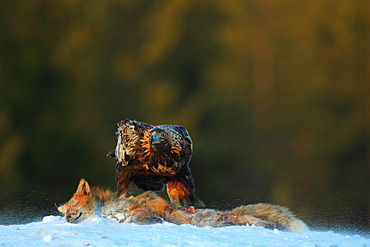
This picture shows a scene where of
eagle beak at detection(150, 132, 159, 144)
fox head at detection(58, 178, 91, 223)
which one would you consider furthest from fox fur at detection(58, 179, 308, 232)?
eagle beak at detection(150, 132, 159, 144)

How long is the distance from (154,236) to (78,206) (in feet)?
1.26

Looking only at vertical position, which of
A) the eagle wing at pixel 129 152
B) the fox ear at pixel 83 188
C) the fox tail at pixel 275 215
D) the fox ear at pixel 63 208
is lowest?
the fox ear at pixel 63 208

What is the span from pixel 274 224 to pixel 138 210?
1.43 ft

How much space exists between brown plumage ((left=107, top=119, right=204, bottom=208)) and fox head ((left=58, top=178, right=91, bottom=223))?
15.3 inches

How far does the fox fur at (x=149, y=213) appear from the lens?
1.70 m

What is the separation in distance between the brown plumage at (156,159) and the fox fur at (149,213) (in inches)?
11.0

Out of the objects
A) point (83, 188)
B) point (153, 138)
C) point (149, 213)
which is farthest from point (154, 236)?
point (153, 138)

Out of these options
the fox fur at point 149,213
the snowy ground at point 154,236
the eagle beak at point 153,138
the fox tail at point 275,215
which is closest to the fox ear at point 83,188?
the fox fur at point 149,213

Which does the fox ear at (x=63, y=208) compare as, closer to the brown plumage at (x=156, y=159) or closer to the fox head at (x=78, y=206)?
the fox head at (x=78, y=206)

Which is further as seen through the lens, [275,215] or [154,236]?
[275,215]

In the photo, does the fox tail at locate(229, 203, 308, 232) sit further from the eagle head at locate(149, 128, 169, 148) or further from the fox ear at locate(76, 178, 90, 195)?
the fox ear at locate(76, 178, 90, 195)

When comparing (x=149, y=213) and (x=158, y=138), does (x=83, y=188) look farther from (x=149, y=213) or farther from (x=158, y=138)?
(x=158, y=138)

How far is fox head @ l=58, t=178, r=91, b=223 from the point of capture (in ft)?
5.58

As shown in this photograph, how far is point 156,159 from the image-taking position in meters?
2.10
